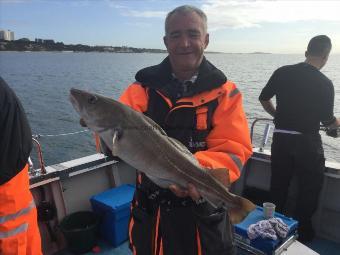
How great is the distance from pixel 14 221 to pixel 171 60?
1.78 meters

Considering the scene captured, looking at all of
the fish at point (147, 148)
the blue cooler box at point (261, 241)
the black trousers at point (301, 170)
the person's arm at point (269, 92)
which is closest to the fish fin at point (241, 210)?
the fish at point (147, 148)

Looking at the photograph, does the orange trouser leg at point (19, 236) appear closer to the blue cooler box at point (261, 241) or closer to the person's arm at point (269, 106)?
the blue cooler box at point (261, 241)

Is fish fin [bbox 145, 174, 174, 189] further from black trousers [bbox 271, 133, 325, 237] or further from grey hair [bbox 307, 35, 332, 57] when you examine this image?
grey hair [bbox 307, 35, 332, 57]

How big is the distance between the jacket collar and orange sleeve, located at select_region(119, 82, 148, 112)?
0.07 meters

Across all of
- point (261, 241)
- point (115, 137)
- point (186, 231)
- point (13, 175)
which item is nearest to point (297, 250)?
point (261, 241)

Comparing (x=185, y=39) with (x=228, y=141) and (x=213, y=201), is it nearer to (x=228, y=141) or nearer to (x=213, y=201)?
(x=228, y=141)

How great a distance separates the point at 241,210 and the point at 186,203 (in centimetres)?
51

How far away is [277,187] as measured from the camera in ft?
18.5

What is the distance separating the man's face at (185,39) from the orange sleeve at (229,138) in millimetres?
378

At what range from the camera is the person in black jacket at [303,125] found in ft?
17.3

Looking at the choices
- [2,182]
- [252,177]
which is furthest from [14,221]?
[252,177]

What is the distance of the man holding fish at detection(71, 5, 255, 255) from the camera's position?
2.74 m

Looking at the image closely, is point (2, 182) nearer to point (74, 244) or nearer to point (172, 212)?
point (172, 212)

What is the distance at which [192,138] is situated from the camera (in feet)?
9.47
